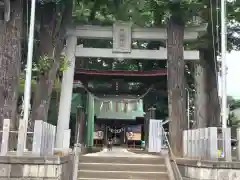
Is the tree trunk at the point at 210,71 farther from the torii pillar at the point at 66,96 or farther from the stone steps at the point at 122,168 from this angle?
the stone steps at the point at 122,168

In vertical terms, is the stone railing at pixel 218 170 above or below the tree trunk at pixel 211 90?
below

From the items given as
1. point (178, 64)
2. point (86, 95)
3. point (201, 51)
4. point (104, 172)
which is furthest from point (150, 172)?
point (86, 95)

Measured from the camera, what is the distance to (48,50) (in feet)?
37.8

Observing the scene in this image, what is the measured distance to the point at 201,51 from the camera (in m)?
15.7

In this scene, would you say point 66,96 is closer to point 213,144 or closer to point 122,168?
point 122,168

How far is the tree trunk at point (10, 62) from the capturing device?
9.68m

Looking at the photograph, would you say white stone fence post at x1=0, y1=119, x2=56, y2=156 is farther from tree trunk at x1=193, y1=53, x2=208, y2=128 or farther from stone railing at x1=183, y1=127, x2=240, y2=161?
tree trunk at x1=193, y1=53, x2=208, y2=128

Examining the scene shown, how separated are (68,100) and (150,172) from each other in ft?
17.7

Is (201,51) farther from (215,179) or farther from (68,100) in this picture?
(215,179)

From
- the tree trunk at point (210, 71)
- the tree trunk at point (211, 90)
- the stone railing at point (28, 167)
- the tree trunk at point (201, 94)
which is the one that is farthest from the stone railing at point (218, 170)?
Result: the tree trunk at point (201, 94)

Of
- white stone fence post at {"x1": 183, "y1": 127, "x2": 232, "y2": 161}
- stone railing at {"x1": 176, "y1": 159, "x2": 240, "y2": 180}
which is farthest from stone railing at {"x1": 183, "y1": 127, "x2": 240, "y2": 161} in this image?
stone railing at {"x1": 176, "y1": 159, "x2": 240, "y2": 180}

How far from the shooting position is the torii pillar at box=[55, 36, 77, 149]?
44.9ft

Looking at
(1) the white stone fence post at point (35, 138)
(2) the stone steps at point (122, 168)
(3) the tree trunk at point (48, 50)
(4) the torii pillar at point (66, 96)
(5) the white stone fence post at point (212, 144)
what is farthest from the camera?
(4) the torii pillar at point (66, 96)

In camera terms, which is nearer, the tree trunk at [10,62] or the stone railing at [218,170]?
the stone railing at [218,170]
